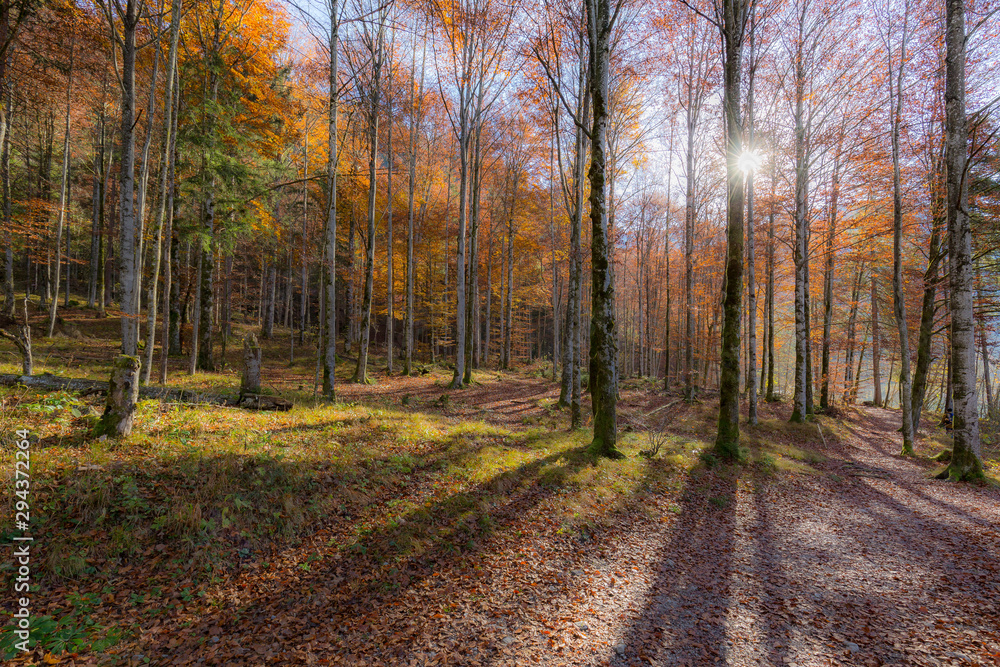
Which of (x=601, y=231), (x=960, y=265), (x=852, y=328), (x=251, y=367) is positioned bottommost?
(x=251, y=367)

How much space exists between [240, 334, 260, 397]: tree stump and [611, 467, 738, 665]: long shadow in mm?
7996

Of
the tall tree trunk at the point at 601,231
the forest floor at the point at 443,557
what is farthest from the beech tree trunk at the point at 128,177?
the tall tree trunk at the point at 601,231

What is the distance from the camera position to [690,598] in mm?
4090

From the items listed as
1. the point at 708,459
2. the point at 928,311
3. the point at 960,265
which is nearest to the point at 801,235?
the point at 928,311

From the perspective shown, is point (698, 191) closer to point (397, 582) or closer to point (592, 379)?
point (592, 379)

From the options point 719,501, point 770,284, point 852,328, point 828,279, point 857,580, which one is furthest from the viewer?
point 852,328

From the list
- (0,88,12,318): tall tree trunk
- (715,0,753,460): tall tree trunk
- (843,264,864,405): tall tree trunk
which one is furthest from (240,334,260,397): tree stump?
(843,264,864,405): tall tree trunk

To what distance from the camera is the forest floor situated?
301 cm

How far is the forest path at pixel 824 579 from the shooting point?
10.9ft

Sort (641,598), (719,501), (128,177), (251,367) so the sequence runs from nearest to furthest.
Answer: (641,598) < (719,501) < (251,367) < (128,177)

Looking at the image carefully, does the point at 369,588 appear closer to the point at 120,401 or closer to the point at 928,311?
the point at 120,401

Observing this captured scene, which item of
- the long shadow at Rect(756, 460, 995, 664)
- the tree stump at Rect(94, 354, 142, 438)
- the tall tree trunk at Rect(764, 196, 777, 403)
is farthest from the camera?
the tall tree trunk at Rect(764, 196, 777, 403)

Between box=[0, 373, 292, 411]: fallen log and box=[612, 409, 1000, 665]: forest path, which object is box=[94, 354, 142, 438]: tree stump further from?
box=[612, 409, 1000, 665]: forest path

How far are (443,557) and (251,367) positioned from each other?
6.12m
